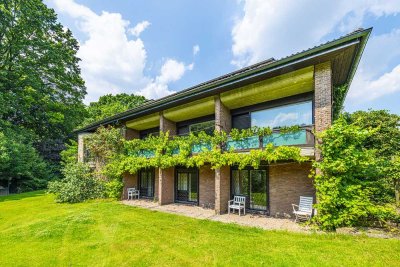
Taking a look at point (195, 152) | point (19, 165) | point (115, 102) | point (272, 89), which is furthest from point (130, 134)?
point (115, 102)

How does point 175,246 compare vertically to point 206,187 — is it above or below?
below

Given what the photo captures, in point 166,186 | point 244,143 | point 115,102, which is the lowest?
point 166,186

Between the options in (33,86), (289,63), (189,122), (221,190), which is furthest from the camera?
(33,86)

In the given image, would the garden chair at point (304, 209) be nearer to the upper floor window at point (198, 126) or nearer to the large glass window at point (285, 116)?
the large glass window at point (285, 116)

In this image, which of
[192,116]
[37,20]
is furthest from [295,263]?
[37,20]

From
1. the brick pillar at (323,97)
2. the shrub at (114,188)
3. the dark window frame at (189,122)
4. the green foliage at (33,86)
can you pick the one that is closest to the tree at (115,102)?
the green foliage at (33,86)

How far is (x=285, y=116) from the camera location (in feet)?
34.1

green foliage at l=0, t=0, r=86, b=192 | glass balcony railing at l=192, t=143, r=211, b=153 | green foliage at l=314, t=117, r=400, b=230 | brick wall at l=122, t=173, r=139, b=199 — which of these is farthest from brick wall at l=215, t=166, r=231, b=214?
green foliage at l=0, t=0, r=86, b=192

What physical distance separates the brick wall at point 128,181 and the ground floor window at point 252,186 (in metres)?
8.85

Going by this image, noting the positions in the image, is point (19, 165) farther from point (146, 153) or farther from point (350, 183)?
point (350, 183)

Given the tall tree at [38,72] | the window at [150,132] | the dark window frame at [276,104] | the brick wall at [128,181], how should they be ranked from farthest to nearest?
the tall tree at [38,72]
the window at [150,132]
the brick wall at [128,181]
the dark window frame at [276,104]

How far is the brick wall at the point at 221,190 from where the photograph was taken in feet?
35.1

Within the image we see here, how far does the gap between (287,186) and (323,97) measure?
14.4ft

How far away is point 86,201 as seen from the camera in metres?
14.8
